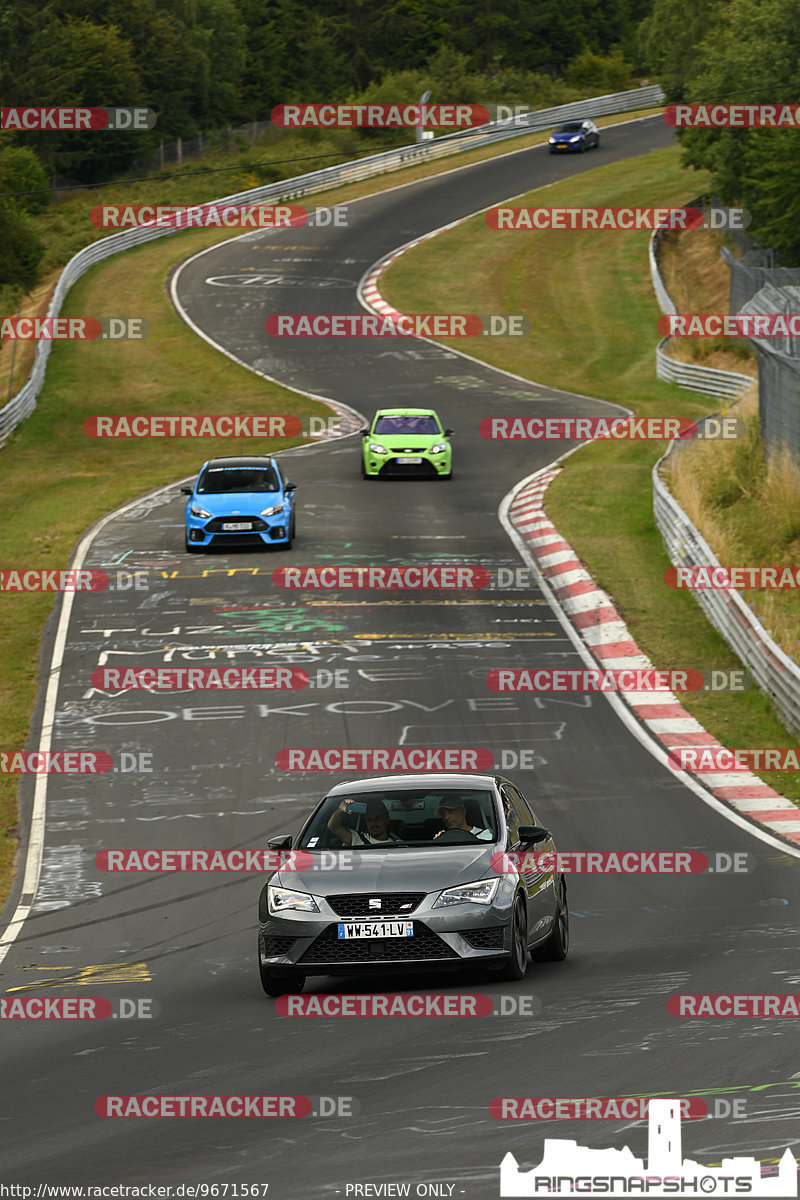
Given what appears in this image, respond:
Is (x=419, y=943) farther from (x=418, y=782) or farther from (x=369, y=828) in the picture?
(x=418, y=782)

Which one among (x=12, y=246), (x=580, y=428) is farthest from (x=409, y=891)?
(x=12, y=246)

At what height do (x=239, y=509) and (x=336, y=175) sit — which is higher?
(x=239, y=509)

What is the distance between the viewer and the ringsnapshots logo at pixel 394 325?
2224 inches

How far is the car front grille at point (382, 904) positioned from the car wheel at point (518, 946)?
1.93ft

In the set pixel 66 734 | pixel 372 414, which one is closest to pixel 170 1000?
pixel 66 734

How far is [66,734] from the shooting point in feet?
67.7

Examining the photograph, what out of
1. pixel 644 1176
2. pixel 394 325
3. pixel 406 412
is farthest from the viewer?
pixel 394 325

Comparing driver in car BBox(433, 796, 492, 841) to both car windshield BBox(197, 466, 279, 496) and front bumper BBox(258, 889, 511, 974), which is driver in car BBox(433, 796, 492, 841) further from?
car windshield BBox(197, 466, 279, 496)

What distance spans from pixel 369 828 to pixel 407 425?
89.9 feet

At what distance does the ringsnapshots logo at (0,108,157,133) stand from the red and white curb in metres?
50.8

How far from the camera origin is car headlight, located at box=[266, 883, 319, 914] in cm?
1030

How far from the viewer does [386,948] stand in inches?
398

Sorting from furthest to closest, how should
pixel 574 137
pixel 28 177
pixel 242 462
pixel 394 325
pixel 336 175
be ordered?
pixel 574 137
pixel 336 175
pixel 28 177
pixel 394 325
pixel 242 462

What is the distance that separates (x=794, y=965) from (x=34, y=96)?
259ft
